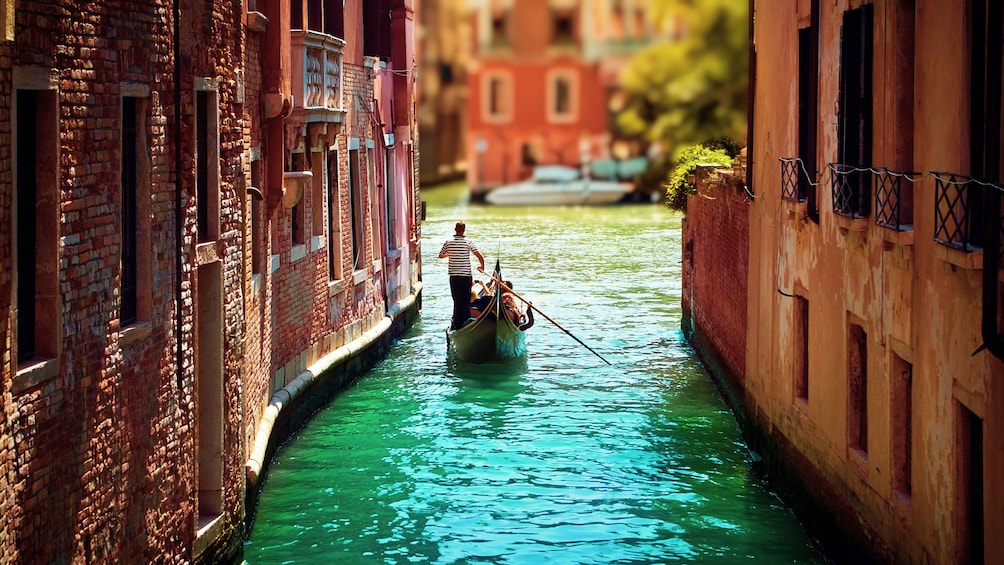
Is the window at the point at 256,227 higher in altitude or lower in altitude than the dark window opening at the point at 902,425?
higher

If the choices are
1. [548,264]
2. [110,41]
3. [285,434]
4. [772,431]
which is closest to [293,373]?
[285,434]

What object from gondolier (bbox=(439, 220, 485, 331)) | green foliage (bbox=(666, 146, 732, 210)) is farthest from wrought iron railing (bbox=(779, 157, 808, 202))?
gondolier (bbox=(439, 220, 485, 331))

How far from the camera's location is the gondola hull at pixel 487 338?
1862cm

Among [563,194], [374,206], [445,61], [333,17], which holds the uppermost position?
[333,17]

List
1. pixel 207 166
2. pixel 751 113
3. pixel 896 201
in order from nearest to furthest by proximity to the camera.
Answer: pixel 896 201, pixel 207 166, pixel 751 113

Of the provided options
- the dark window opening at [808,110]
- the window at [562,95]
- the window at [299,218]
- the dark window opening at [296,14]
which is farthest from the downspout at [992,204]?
the window at [299,218]

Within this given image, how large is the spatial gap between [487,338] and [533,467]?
540 centimetres

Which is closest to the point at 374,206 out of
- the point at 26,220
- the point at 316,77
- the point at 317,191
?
the point at 317,191

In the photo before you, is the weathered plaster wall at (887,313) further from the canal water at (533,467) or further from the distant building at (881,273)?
the canal water at (533,467)

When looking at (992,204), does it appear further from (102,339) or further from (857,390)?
(102,339)

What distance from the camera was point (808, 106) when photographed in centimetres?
1183

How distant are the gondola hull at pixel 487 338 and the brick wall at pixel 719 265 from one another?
2.32 metres

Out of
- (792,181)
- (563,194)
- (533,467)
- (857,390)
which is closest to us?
(857,390)

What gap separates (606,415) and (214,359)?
6.76 m
